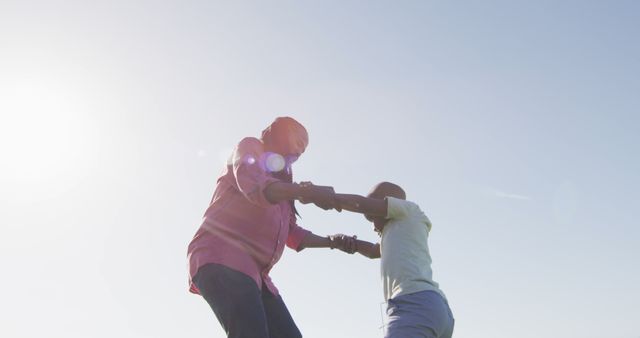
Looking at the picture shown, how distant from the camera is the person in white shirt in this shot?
530 cm

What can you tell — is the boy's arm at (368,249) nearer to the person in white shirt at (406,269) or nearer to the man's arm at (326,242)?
the man's arm at (326,242)

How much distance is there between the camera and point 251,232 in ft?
19.3

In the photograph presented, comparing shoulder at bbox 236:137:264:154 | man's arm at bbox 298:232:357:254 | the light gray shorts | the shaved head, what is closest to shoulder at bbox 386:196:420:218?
the shaved head

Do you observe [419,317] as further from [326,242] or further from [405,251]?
[326,242]

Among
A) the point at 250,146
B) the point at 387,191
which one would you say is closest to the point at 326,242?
the point at 387,191

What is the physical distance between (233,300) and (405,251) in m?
1.52

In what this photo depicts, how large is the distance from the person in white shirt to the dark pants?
104 centimetres

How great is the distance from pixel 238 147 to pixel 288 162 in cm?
74

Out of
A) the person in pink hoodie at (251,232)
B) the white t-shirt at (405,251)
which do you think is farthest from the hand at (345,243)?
the white t-shirt at (405,251)

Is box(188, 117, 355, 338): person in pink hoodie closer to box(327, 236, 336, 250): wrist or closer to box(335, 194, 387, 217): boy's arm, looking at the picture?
box(335, 194, 387, 217): boy's arm

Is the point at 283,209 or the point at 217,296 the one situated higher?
the point at 283,209

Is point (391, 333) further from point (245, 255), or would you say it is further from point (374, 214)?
point (245, 255)

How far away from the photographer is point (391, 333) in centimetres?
533

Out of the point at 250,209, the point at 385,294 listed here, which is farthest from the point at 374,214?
the point at 250,209
